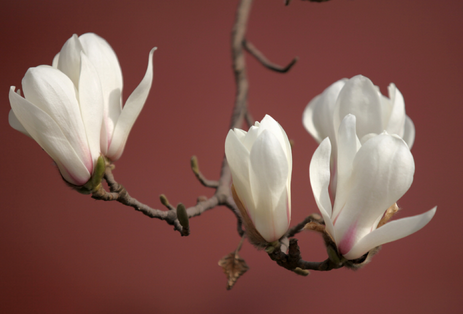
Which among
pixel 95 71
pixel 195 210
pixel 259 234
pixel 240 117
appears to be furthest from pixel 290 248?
pixel 240 117

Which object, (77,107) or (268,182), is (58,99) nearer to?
(77,107)

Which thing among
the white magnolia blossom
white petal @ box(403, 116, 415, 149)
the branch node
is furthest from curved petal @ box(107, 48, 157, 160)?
white petal @ box(403, 116, 415, 149)

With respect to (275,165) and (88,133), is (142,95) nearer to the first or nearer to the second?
A: (88,133)

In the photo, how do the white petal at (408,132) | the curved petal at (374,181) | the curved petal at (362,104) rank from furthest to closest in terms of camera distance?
the white petal at (408,132) → the curved petal at (362,104) → the curved petal at (374,181)

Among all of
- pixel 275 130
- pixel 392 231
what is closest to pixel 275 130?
pixel 275 130

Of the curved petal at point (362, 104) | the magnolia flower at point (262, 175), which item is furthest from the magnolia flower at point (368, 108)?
the magnolia flower at point (262, 175)

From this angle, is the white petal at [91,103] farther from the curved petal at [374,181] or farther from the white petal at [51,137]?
the curved petal at [374,181]
